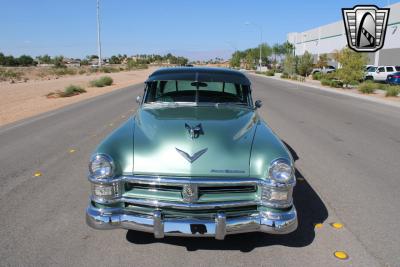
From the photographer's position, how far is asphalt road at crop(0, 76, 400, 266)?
362cm

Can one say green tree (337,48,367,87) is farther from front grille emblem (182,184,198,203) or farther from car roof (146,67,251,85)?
front grille emblem (182,184,198,203)

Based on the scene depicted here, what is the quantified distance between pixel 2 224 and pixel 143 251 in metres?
1.78

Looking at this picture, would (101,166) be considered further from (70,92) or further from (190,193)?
(70,92)

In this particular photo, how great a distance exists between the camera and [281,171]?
3449mm

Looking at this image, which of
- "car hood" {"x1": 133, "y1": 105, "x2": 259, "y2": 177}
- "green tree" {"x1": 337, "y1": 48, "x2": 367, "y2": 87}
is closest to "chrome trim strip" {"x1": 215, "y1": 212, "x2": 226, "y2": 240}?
"car hood" {"x1": 133, "y1": 105, "x2": 259, "y2": 177}

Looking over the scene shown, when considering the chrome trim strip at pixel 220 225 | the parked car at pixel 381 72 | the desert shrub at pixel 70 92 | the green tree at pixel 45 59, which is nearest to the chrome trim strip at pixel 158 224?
the chrome trim strip at pixel 220 225

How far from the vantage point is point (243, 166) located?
11.2 ft

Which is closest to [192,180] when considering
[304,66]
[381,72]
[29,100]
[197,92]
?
[197,92]

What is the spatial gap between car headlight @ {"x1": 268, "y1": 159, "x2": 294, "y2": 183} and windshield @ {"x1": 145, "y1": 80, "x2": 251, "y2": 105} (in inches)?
70.3

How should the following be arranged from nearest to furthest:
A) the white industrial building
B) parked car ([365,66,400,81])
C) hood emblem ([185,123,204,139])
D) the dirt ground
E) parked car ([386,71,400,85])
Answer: hood emblem ([185,123,204,139])
the dirt ground
parked car ([386,71,400,85])
parked car ([365,66,400,81])
the white industrial building

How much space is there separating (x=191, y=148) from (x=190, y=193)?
0.40 metres

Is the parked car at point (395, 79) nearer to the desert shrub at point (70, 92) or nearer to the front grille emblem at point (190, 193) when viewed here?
the desert shrub at point (70, 92)

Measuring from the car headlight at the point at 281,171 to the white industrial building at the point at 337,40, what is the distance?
45.6m

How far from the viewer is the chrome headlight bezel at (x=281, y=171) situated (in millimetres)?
3416
